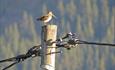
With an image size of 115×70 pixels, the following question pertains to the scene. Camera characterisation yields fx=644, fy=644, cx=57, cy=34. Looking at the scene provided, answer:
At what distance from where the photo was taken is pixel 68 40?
13906 mm

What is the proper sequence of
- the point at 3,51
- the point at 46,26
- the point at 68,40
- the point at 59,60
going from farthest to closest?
the point at 3,51, the point at 59,60, the point at 68,40, the point at 46,26

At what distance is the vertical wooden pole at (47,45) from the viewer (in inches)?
516

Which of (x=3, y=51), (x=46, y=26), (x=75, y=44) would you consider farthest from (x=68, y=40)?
(x=3, y=51)

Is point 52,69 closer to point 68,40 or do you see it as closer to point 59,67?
point 68,40

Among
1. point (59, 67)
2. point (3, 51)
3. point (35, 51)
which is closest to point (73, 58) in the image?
point (59, 67)

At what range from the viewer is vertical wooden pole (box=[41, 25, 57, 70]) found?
43.0 feet

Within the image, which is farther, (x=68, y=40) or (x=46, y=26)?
(x=68, y=40)

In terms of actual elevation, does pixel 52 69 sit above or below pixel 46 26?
below

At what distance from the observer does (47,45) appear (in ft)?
43.7

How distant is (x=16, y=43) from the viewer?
63719mm

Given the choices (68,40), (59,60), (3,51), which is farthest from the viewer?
(3,51)

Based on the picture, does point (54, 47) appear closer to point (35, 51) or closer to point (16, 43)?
point (35, 51)

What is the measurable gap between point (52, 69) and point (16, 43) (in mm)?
50733

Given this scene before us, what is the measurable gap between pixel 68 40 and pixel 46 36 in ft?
2.86
